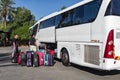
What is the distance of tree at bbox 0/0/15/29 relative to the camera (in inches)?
2360

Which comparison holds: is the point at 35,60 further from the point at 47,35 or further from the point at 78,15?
the point at 47,35

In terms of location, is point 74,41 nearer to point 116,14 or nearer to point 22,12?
point 116,14

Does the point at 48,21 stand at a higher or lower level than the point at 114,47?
higher

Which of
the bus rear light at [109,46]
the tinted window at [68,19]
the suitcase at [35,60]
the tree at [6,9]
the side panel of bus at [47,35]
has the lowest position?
the suitcase at [35,60]

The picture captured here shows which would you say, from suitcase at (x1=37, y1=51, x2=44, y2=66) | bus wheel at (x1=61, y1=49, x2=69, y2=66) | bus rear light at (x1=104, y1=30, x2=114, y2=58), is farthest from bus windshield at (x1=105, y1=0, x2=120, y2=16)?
suitcase at (x1=37, y1=51, x2=44, y2=66)

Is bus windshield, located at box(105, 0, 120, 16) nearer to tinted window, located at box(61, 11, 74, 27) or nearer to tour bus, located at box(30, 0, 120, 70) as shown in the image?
tour bus, located at box(30, 0, 120, 70)

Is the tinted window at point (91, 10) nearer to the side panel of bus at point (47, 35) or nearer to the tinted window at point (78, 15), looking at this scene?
the tinted window at point (78, 15)

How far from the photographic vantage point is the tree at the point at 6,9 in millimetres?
59938

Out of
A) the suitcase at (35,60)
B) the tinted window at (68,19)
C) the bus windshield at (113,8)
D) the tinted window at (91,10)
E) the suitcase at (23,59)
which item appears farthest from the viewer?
the suitcase at (23,59)

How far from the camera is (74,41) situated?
39.5 ft

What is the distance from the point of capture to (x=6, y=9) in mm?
60406

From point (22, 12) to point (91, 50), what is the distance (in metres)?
47.9

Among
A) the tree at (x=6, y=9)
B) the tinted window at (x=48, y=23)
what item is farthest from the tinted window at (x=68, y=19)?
the tree at (x=6, y=9)

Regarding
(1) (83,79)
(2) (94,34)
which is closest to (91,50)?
(2) (94,34)
